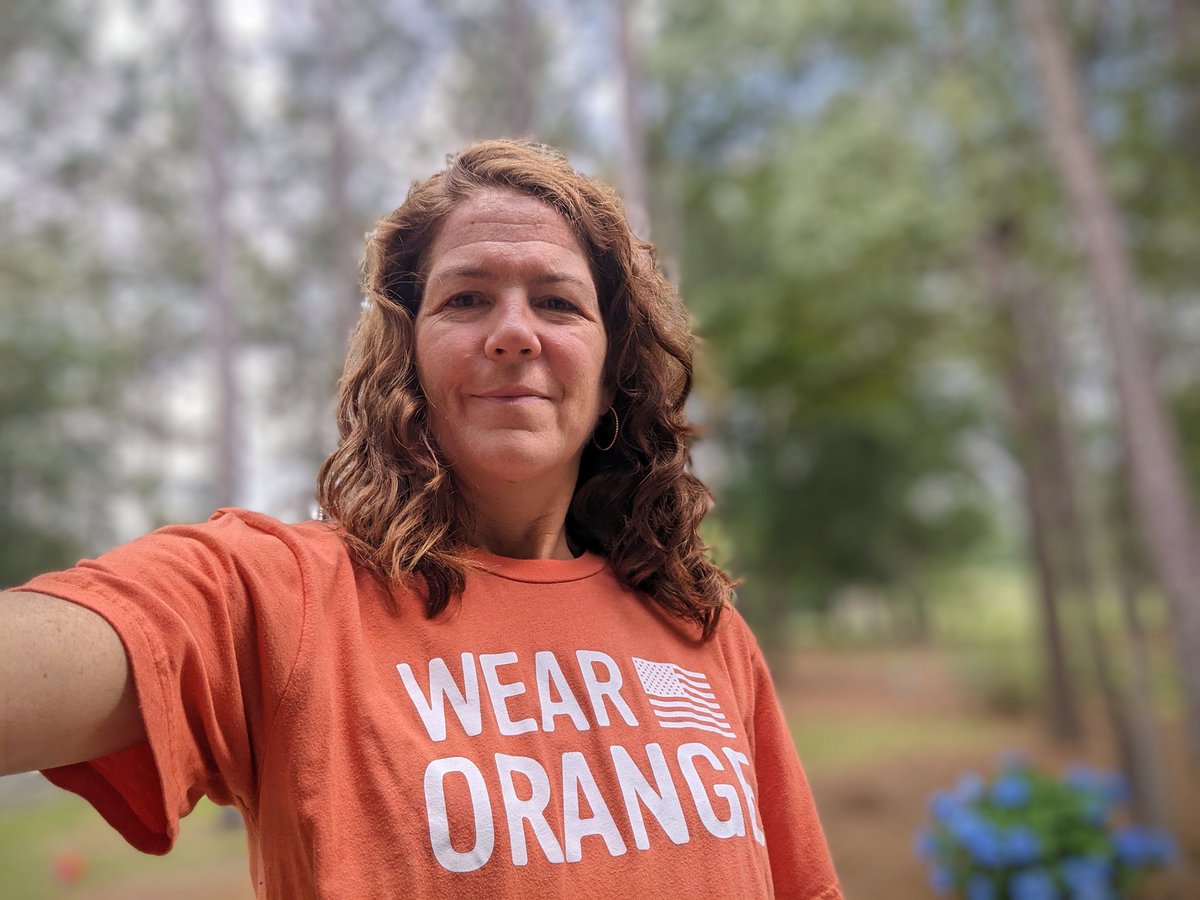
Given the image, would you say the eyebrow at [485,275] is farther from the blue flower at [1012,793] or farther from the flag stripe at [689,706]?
the blue flower at [1012,793]

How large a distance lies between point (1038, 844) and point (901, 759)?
4811 millimetres

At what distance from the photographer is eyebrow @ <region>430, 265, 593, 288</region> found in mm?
1285

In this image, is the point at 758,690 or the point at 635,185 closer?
the point at 758,690

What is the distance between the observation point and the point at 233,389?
28.7ft

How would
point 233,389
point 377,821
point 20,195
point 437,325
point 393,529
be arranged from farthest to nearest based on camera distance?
point 20,195
point 233,389
point 437,325
point 393,529
point 377,821

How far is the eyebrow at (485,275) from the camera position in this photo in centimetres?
129

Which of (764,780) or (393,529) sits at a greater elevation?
(393,529)

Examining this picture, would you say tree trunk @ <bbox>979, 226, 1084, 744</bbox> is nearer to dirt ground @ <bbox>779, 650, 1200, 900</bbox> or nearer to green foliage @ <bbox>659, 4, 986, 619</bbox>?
green foliage @ <bbox>659, 4, 986, 619</bbox>

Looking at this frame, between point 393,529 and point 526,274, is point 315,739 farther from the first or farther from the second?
point 526,274

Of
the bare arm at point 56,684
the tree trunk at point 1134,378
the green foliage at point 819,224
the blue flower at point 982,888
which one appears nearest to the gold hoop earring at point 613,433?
the bare arm at point 56,684

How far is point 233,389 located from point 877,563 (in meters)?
11.3

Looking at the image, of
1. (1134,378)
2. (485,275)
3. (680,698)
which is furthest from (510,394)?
(1134,378)

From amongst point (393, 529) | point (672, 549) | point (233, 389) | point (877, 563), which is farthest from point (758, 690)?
point (877, 563)

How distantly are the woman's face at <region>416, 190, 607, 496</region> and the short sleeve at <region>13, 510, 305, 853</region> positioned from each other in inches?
11.1
